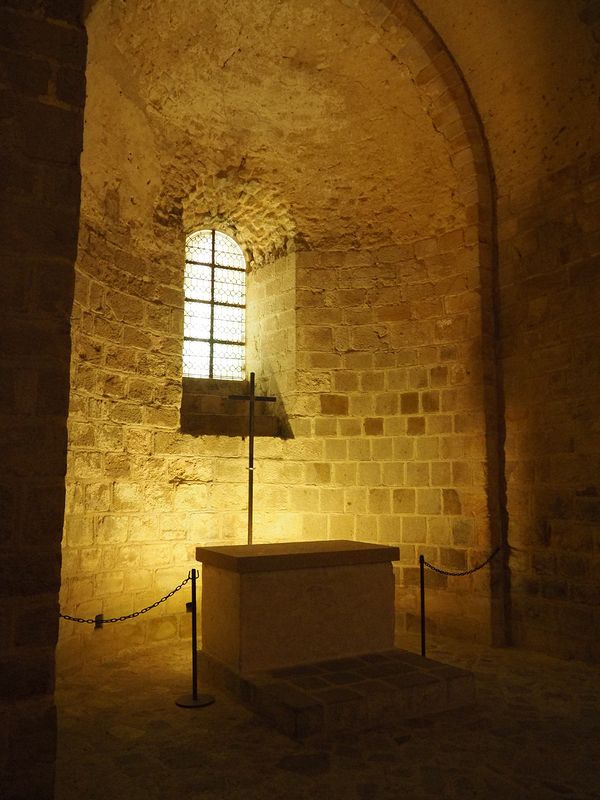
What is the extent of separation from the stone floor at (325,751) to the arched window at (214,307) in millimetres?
3724

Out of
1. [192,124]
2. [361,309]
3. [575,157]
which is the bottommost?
[361,309]


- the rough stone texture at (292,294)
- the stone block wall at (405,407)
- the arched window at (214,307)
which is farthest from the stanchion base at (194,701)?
the arched window at (214,307)

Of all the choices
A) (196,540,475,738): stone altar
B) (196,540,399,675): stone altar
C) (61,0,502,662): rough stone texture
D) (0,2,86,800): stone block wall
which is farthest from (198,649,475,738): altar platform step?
(61,0,502,662): rough stone texture

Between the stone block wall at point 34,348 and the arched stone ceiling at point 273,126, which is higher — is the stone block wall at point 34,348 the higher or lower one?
the lower one

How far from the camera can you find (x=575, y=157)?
19.4 feet

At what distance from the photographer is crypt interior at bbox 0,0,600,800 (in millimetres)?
5805

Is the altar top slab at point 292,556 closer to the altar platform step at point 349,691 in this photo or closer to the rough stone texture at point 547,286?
the altar platform step at point 349,691

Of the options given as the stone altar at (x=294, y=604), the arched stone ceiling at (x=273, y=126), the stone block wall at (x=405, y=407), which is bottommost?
the stone altar at (x=294, y=604)

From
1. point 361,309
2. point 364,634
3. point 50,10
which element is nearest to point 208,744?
point 364,634

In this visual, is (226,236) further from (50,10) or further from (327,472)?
(50,10)

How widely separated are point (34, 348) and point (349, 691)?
266cm

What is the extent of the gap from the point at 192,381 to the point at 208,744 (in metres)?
4.21

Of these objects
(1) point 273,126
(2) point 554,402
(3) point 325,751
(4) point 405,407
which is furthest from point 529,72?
(3) point 325,751

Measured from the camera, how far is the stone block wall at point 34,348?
3059 millimetres
